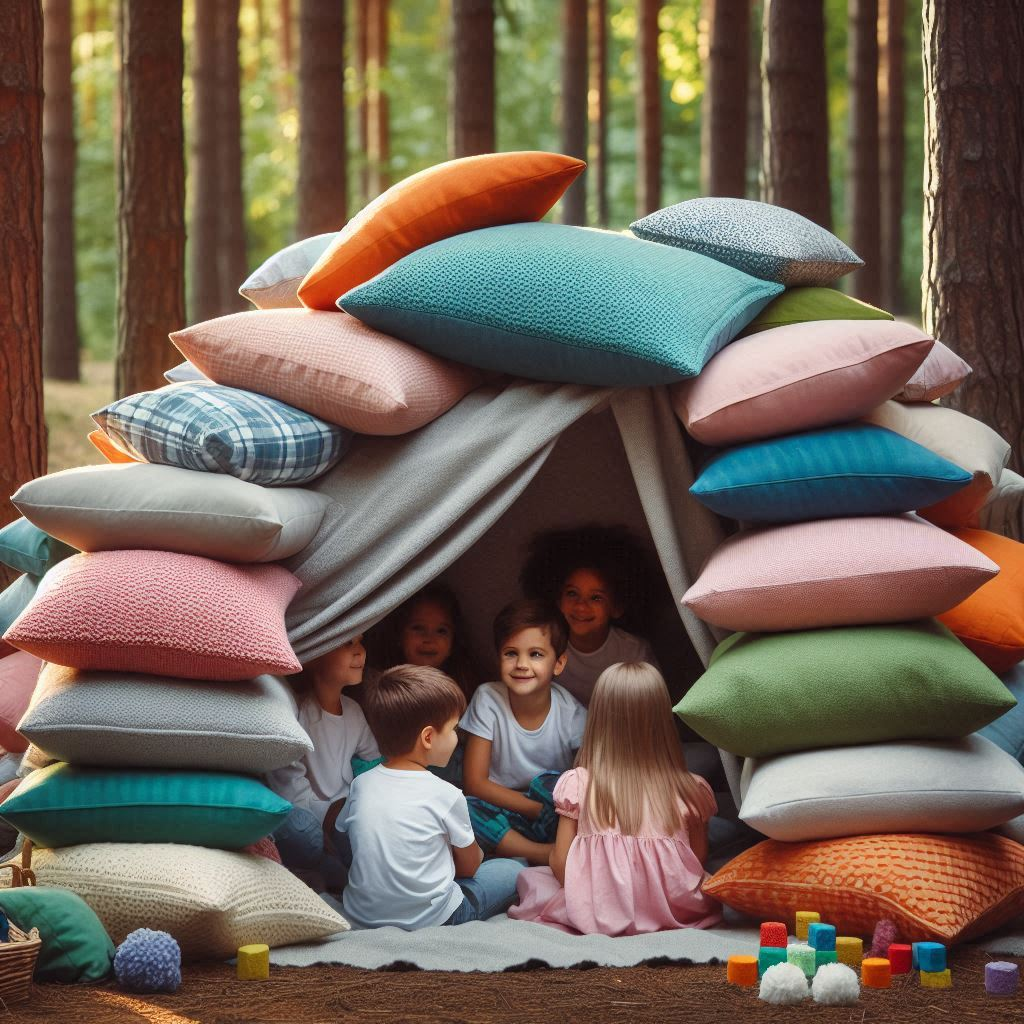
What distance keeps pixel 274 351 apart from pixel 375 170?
41.3ft

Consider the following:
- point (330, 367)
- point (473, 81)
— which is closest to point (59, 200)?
point (473, 81)

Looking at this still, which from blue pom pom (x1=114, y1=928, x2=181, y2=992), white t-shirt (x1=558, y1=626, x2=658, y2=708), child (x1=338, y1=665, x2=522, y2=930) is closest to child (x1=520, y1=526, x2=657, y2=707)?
white t-shirt (x1=558, y1=626, x2=658, y2=708)

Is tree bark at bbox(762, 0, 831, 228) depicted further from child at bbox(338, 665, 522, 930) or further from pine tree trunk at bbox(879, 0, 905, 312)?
pine tree trunk at bbox(879, 0, 905, 312)

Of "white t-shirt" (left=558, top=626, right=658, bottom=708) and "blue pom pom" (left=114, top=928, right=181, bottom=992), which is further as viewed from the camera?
"white t-shirt" (left=558, top=626, right=658, bottom=708)

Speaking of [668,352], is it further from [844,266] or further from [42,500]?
[42,500]

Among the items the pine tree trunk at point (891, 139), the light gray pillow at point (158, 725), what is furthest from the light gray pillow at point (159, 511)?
the pine tree trunk at point (891, 139)

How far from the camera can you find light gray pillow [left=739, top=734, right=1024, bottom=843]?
3414mm

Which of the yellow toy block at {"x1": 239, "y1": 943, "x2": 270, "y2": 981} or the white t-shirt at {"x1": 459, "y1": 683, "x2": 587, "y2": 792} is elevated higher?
the white t-shirt at {"x1": 459, "y1": 683, "x2": 587, "y2": 792}

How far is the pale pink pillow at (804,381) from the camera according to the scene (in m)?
3.71

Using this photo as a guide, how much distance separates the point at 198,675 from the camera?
11.2 ft

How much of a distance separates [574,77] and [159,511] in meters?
10.4

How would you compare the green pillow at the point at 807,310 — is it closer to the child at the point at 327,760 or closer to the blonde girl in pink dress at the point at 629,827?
the blonde girl in pink dress at the point at 629,827

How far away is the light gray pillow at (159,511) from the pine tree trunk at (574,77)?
384 inches

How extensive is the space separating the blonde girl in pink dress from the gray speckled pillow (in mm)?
1238
